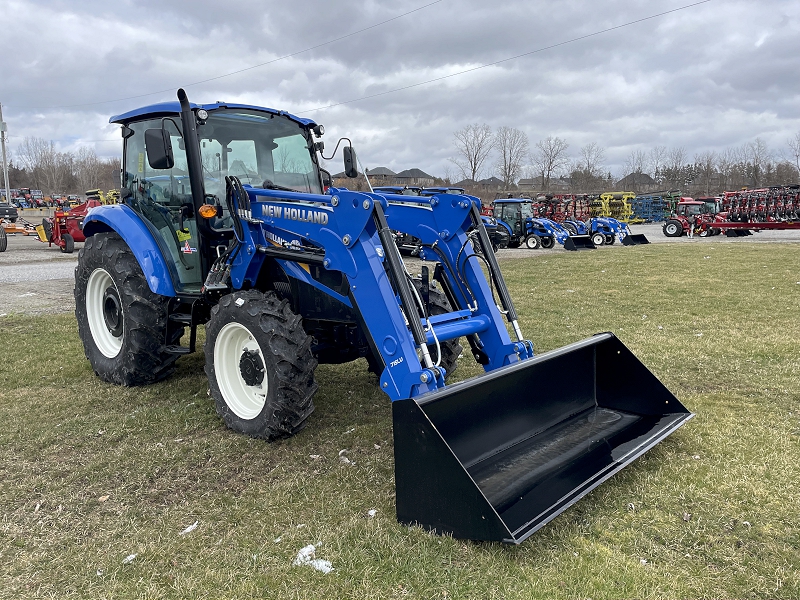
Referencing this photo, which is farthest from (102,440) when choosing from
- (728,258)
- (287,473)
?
(728,258)

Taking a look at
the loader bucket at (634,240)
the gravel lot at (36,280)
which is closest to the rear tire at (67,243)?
the gravel lot at (36,280)

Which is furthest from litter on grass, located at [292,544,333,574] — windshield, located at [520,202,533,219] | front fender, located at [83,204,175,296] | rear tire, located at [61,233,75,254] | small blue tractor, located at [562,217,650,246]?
windshield, located at [520,202,533,219]

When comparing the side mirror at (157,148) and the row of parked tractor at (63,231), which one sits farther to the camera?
the row of parked tractor at (63,231)

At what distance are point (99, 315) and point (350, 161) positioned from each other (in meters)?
3.01

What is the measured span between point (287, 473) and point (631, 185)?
262 feet

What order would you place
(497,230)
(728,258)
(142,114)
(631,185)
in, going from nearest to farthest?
1. (142,114)
2. (728,258)
3. (497,230)
4. (631,185)

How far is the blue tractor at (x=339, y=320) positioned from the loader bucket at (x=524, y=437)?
1cm

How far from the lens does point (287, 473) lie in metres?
3.83

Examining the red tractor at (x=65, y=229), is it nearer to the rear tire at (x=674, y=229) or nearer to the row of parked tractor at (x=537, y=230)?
the row of parked tractor at (x=537, y=230)

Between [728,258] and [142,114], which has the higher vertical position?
[142,114]

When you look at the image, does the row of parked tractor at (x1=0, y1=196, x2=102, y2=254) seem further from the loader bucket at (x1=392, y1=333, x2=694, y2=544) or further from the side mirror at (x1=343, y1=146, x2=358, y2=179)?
the loader bucket at (x1=392, y1=333, x2=694, y2=544)

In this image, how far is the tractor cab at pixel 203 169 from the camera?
4961 millimetres

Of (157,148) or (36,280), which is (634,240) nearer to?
(36,280)

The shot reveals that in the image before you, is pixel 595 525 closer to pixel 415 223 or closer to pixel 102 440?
pixel 415 223
